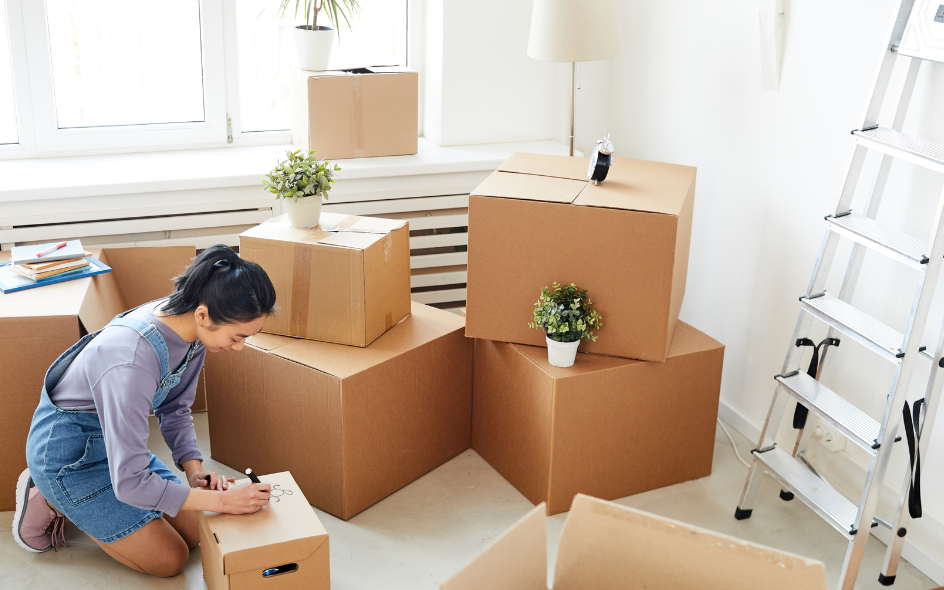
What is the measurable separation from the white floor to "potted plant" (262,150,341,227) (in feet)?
2.73

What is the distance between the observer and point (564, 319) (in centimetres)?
220

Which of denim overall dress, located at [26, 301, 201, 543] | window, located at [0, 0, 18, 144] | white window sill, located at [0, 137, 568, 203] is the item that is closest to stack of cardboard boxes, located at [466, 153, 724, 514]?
white window sill, located at [0, 137, 568, 203]

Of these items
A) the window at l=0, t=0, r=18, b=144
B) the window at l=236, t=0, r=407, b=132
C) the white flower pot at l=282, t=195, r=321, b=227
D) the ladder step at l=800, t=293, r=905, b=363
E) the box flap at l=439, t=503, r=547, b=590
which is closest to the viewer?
the box flap at l=439, t=503, r=547, b=590

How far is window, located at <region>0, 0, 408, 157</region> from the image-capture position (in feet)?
9.72

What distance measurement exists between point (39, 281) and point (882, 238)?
223 cm

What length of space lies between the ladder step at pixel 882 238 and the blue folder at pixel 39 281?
2058mm

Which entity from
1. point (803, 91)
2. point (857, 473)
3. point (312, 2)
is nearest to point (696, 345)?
point (857, 473)

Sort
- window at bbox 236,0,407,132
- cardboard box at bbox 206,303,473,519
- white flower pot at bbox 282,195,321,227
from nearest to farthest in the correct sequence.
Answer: cardboard box at bbox 206,303,473,519
white flower pot at bbox 282,195,321,227
window at bbox 236,0,407,132

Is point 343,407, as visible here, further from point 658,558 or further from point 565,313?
point 658,558

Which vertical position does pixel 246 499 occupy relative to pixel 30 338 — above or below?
below

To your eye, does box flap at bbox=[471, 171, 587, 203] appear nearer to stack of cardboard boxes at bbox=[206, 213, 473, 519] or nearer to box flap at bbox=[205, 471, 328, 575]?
stack of cardboard boxes at bbox=[206, 213, 473, 519]

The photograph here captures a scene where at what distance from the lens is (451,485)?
99.0 inches

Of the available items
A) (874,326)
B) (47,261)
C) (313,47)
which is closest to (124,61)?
(313,47)

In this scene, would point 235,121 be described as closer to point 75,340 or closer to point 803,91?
point 75,340
